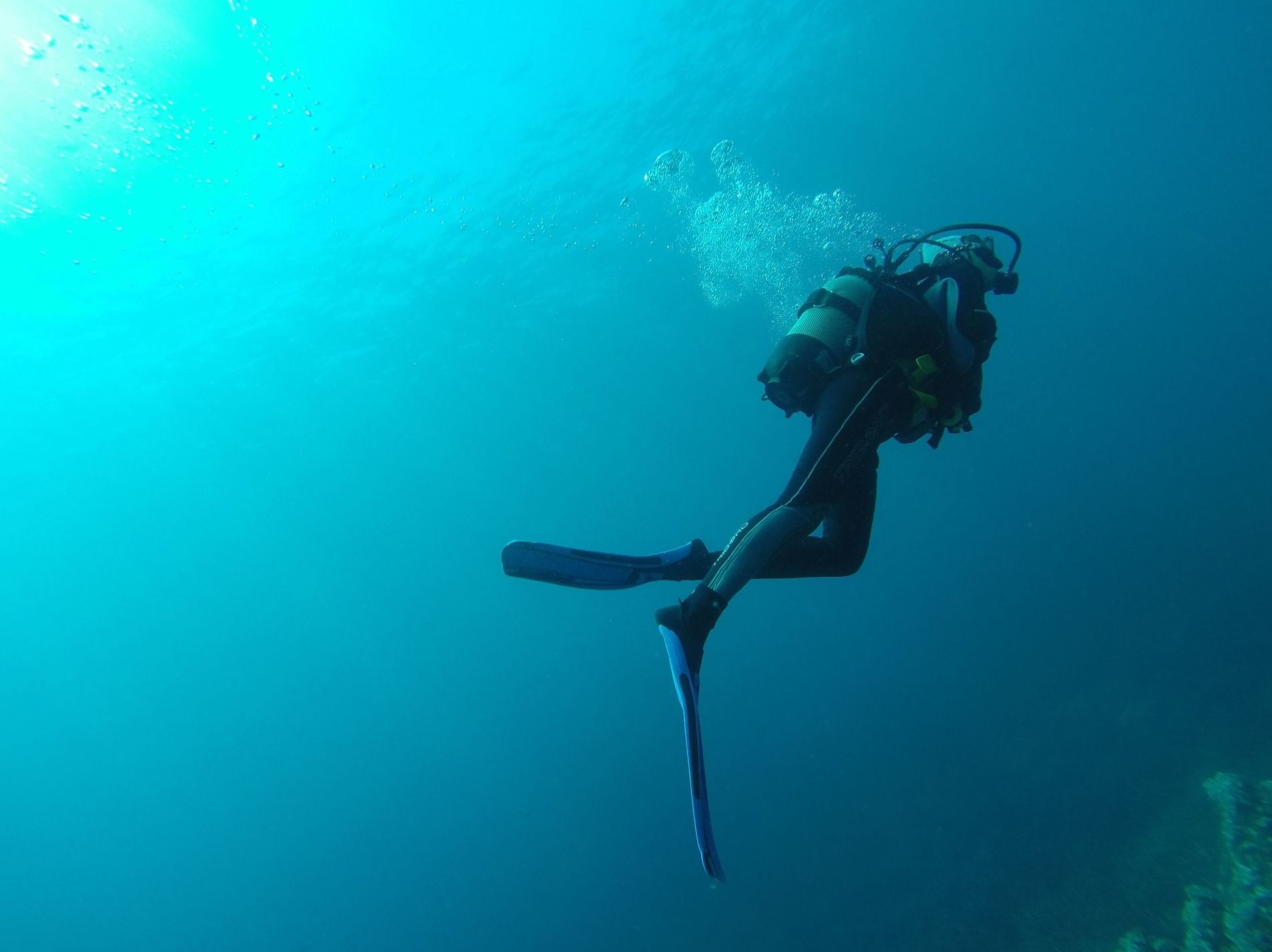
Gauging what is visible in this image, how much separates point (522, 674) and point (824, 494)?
49.4 m

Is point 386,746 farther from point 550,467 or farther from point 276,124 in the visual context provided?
point 276,124

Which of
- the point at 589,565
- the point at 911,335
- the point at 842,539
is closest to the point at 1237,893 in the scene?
the point at 842,539

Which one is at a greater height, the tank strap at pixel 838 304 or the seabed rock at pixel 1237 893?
the tank strap at pixel 838 304

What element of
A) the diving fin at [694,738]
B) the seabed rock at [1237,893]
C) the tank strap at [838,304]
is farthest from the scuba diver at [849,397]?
the seabed rock at [1237,893]

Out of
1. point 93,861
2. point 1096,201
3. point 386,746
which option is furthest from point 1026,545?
point 93,861

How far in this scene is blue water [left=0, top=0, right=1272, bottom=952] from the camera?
15273 mm

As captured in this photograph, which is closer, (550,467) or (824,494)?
(824,494)

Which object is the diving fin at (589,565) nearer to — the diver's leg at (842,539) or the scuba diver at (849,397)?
the scuba diver at (849,397)

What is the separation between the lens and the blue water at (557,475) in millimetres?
15273

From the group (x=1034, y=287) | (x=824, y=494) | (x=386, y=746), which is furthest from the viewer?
(x=1034, y=287)

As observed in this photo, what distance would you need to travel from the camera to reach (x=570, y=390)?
149 ft

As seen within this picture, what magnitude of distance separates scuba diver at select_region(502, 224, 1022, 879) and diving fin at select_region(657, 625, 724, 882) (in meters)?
0.22

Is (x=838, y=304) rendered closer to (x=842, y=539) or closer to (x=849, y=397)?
(x=849, y=397)

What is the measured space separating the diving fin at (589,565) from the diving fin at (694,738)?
641 mm
